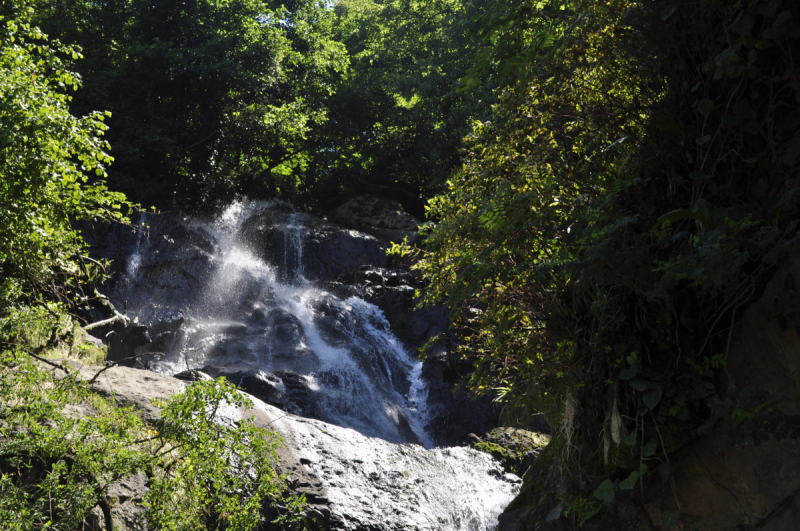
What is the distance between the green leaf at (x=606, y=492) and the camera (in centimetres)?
349

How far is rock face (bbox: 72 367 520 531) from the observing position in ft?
19.3

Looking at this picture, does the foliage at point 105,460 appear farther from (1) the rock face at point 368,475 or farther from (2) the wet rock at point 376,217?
(2) the wet rock at point 376,217

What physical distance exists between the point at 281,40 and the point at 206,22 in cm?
245

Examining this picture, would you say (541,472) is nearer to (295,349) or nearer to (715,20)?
(715,20)

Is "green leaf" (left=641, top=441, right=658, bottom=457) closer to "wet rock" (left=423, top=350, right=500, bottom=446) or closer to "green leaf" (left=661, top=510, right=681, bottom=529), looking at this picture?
"green leaf" (left=661, top=510, right=681, bottom=529)

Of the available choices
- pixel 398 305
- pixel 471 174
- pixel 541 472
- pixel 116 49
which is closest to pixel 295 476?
pixel 541 472

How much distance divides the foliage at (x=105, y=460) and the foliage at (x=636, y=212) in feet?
7.29

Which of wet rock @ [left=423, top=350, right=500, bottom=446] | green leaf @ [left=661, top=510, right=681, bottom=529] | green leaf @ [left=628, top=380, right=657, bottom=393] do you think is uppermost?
wet rock @ [left=423, top=350, right=500, bottom=446]

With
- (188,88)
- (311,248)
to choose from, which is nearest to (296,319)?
(311,248)

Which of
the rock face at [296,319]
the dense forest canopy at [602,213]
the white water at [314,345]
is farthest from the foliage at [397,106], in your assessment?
the dense forest canopy at [602,213]

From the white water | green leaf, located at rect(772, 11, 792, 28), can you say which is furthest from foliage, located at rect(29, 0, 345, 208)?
green leaf, located at rect(772, 11, 792, 28)

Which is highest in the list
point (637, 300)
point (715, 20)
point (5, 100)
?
point (5, 100)

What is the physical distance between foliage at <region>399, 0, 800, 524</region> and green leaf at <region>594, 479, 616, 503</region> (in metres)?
0.15

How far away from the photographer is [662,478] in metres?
3.49
